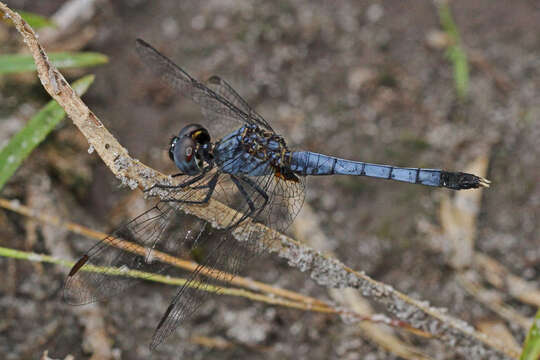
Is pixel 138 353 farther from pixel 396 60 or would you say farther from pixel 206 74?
pixel 396 60

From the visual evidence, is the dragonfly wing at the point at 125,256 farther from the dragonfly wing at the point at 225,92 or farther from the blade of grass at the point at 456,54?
the blade of grass at the point at 456,54

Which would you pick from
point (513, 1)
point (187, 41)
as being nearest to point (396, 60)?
point (513, 1)

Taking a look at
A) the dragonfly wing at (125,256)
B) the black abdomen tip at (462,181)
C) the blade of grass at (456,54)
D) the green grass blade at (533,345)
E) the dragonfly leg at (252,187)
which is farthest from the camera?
the blade of grass at (456,54)

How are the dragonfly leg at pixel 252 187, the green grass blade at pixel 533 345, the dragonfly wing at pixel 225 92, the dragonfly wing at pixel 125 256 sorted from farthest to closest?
the dragonfly wing at pixel 225 92
the dragonfly leg at pixel 252 187
the dragonfly wing at pixel 125 256
the green grass blade at pixel 533 345

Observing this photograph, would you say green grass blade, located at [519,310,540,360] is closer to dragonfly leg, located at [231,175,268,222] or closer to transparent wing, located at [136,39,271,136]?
dragonfly leg, located at [231,175,268,222]

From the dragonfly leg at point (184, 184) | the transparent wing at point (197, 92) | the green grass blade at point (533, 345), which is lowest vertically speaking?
the green grass blade at point (533, 345)

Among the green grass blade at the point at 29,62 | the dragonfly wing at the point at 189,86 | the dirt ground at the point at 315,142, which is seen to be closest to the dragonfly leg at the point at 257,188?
the dragonfly wing at the point at 189,86

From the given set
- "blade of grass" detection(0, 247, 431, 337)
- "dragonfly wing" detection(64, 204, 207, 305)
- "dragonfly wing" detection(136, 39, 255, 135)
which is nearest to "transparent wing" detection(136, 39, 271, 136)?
"dragonfly wing" detection(136, 39, 255, 135)

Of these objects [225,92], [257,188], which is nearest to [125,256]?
[257,188]
